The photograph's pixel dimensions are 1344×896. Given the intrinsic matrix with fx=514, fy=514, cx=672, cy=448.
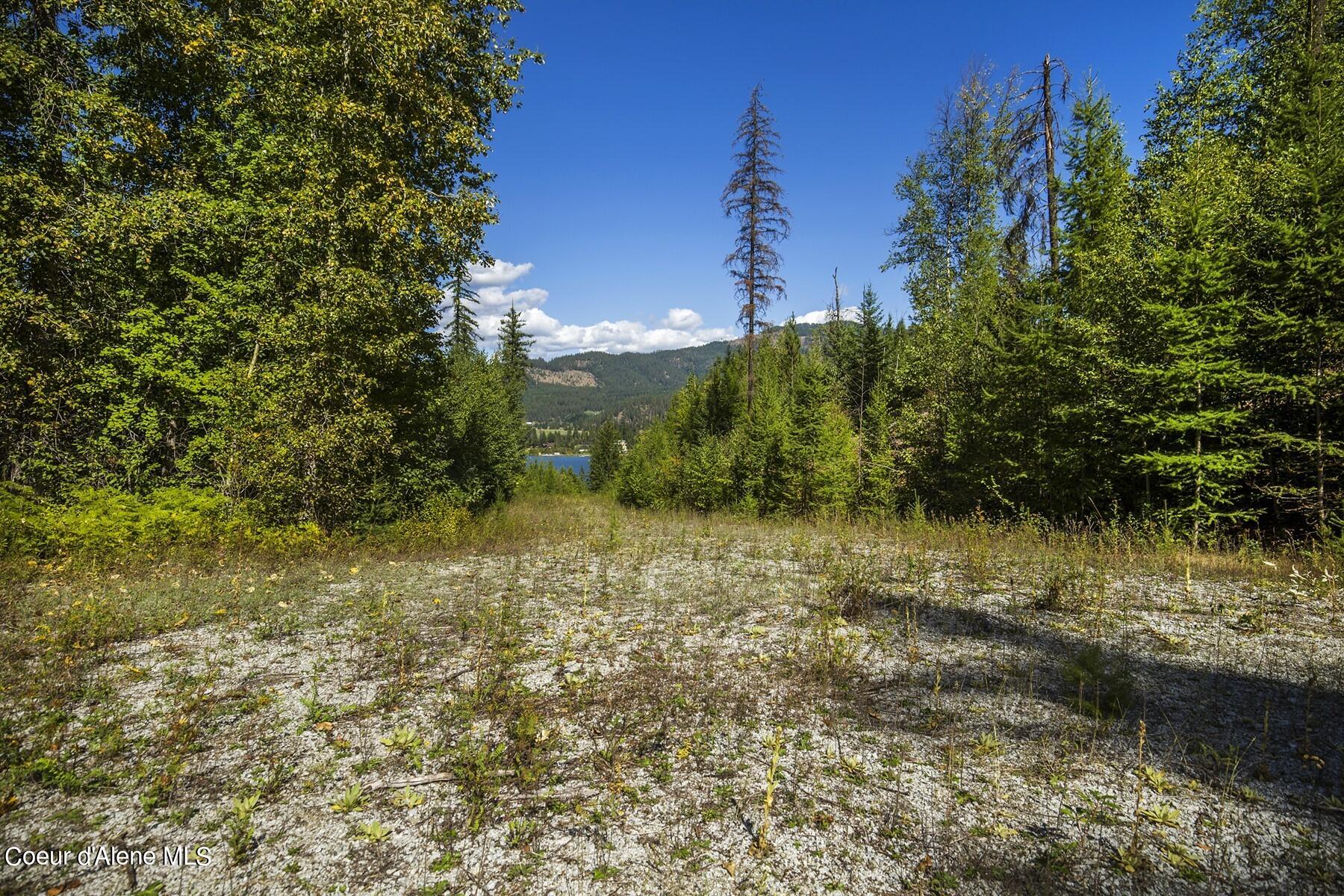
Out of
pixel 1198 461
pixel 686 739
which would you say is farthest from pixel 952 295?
pixel 686 739

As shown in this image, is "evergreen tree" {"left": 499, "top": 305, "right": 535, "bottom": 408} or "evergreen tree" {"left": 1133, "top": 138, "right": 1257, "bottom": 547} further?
"evergreen tree" {"left": 499, "top": 305, "right": 535, "bottom": 408}

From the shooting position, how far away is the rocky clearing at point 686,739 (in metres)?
2.82

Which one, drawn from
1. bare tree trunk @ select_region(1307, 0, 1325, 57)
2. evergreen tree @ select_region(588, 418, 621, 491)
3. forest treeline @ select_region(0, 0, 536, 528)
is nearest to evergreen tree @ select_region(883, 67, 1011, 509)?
bare tree trunk @ select_region(1307, 0, 1325, 57)

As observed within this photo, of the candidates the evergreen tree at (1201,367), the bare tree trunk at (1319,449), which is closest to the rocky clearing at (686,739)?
the evergreen tree at (1201,367)

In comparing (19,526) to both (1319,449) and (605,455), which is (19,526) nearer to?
(1319,449)

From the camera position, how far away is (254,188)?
11219 millimetres

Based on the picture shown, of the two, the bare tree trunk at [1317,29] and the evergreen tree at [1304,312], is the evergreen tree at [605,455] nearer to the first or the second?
the evergreen tree at [1304,312]

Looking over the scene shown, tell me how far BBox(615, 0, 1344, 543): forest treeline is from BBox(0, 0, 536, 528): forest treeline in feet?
45.6

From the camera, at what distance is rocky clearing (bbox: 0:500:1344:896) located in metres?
2.82

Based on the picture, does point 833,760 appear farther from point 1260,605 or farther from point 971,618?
point 1260,605

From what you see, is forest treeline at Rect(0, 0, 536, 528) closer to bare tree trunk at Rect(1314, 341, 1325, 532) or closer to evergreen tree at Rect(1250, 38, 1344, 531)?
evergreen tree at Rect(1250, 38, 1344, 531)

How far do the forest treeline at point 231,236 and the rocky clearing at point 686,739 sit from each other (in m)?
3.65

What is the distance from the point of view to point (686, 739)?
4.09m

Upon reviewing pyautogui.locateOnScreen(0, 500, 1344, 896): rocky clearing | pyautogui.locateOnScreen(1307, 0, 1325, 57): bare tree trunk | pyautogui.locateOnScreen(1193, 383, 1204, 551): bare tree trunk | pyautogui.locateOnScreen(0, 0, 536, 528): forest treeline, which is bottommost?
pyautogui.locateOnScreen(0, 500, 1344, 896): rocky clearing
